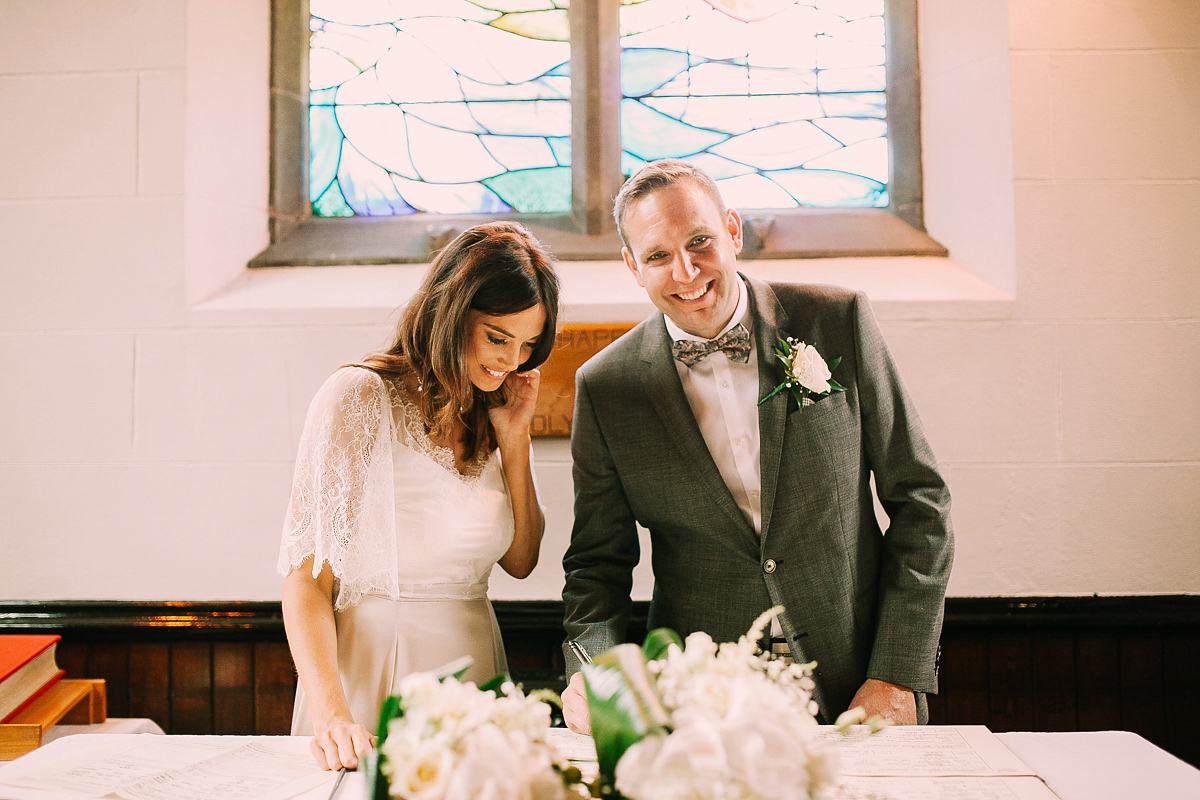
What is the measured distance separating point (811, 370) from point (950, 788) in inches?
35.9

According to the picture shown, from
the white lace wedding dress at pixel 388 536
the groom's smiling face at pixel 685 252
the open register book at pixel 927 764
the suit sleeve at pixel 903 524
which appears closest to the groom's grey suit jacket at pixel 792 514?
the suit sleeve at pixel 903 524

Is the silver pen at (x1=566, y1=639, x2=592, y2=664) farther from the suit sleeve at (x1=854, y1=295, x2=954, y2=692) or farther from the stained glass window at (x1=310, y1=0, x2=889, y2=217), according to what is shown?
the stained glass window at (x1=310, y1=0, x2=889, y2=217)

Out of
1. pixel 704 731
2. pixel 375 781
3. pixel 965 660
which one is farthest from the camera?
pixel 965 660

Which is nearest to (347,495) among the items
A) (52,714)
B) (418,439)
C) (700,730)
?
(418,439)

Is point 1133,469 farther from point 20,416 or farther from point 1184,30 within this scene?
point 20,416

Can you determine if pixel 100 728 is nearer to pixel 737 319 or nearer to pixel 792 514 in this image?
pixel 792 514

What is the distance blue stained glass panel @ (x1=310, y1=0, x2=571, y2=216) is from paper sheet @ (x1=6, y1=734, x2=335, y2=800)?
2.19 meters

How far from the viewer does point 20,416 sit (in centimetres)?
259

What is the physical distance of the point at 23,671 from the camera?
171 cm

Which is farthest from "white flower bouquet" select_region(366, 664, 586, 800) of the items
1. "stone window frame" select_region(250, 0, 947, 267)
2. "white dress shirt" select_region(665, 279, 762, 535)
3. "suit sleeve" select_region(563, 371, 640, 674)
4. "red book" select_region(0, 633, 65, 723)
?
"stone window frame" select_region(250, 0, 947, 267)

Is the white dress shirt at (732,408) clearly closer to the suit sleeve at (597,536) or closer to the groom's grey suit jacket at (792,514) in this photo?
the groom's grey suit jacket at (792,514)

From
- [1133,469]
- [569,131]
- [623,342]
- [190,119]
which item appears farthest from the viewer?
[569,131]

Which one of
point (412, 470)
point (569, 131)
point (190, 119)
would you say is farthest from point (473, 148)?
point (412, 470)

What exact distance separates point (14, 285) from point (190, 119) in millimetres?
857
